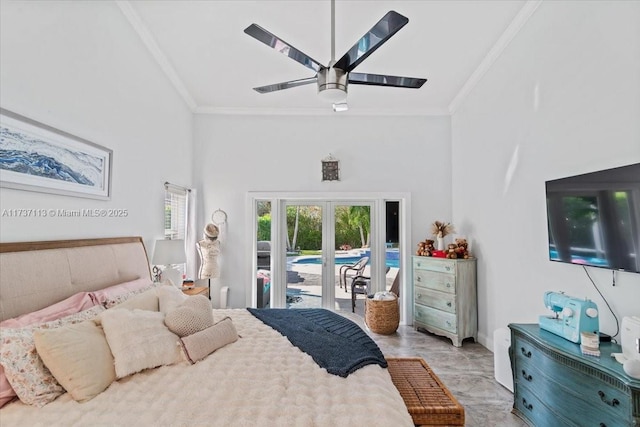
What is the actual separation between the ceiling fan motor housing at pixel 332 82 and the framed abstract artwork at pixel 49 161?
1.68 metres

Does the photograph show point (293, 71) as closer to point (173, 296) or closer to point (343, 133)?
point (343, 133)

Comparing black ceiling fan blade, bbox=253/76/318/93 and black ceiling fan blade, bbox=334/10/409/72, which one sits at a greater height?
black ceiling fan blade, bbox=253/76/318/93

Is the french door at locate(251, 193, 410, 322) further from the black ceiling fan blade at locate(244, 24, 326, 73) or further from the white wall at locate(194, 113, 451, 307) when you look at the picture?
the black ceiling fan blade at locate(244, 24, 326, 73)

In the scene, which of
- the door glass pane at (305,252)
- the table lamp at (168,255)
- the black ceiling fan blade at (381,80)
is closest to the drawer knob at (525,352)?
the black ceiling fan blade at (381,80)

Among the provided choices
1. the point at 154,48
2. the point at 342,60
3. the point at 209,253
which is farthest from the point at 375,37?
the point at 209,253

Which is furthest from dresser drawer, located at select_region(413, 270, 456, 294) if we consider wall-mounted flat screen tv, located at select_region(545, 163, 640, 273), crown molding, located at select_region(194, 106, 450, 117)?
crown molding, located at select_region(194, 106, 450, 117)

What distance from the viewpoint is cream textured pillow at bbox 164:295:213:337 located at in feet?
6.02

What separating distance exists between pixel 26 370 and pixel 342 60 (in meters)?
2.25

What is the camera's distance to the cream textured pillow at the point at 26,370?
4.25ft

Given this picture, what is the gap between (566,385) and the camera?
1.81 metres

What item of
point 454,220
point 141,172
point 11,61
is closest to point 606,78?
point 454,220

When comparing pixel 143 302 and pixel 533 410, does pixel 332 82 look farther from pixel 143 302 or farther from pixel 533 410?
pixel 533 410

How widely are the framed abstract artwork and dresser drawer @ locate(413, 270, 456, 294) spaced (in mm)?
3526

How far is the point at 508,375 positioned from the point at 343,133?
3441 millimetres
